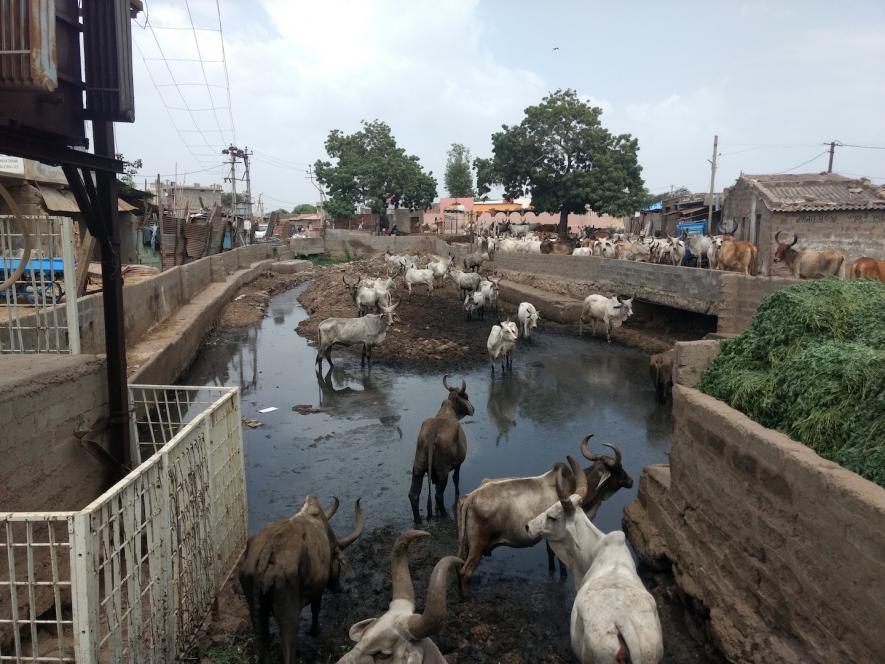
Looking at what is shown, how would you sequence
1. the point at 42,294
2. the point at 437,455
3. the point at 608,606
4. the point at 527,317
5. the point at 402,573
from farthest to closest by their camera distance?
1. the point at 527,317
2. the point at 437,455
3. the point at 42,294
4. the point at 608,606
5. the point at 402,573

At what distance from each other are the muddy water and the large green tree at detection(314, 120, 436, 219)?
1276 inches

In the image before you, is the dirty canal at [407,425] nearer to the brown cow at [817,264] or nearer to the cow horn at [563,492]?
the cow horn at [563,492]

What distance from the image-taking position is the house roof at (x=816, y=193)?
1905cm

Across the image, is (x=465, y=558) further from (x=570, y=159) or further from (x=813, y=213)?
Result: (x=570, y=159)

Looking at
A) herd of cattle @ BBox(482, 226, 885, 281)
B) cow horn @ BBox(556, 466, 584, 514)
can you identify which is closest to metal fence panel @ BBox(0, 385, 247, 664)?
cow horn @ BBox(556, 466, 584, 514)

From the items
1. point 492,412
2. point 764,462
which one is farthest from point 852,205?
point 764,462

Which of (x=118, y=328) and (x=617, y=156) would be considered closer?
(x=118, y=328)

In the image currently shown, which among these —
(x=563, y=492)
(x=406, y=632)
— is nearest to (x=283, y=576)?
(x=406, y=632)

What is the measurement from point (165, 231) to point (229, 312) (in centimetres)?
496

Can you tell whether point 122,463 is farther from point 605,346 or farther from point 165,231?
point 165,231

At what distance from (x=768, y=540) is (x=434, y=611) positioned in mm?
2772

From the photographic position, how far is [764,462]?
190 inches

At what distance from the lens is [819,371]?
525 centimetres

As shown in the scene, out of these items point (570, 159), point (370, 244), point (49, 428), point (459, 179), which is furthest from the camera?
point (459, 179)
